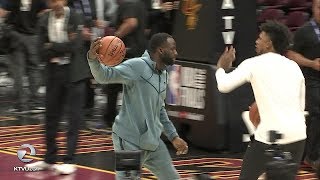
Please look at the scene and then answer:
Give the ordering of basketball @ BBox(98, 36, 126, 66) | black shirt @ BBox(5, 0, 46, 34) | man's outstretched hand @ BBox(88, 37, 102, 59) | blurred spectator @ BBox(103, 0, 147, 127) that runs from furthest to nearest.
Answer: black shirt @ BBox(5, 0, 46, 34)
blurred spectator @ BBox(103, 0, 147, 127)
basketball @ BBox(98, 36, 126, 66)
man's outstretched hand @ BBox(88, 37, 102, 59)

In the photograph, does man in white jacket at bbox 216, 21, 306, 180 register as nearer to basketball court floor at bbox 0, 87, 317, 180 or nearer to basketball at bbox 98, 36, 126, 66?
basketball at bbox 98, 36, 126, 66

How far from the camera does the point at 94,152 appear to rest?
1015cm

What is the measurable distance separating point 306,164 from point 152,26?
3519 mm

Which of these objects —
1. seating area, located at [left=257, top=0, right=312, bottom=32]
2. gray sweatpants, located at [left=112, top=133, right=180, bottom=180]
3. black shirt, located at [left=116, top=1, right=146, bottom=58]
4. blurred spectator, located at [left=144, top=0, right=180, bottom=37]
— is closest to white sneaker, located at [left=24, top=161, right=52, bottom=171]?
black shirt, located at [left=116, top=1, right=146, bottom=58]

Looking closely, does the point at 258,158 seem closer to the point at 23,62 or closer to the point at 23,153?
the point at 23,153

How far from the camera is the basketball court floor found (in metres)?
8.95

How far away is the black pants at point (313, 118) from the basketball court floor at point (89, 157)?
27cm

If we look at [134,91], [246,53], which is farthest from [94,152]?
[134,91]

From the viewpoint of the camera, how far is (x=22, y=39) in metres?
12.3

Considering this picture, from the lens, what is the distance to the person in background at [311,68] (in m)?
8.97

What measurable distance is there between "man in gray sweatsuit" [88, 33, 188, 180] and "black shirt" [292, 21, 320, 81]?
2.93 meters

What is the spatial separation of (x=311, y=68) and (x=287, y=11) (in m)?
4.53

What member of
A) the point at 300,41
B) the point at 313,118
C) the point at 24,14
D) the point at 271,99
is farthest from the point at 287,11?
the point at 271,99

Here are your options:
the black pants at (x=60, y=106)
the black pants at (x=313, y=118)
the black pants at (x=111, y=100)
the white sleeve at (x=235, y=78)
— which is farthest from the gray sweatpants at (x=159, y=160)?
the black pants at (x=111, y=100)
